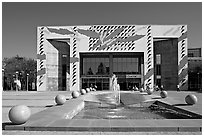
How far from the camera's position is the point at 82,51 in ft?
163

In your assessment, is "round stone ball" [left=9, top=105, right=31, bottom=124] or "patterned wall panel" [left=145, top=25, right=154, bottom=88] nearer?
"round stone ball" [left=9, top=105, right=31, bottom=124]

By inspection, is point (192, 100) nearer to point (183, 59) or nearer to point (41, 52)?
point (183, 59)

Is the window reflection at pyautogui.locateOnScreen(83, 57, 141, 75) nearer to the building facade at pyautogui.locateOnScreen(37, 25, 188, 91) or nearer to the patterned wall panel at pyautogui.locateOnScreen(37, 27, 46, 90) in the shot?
the building facade at pyautogui.locateOnScreen(37, 25, 188, 91)

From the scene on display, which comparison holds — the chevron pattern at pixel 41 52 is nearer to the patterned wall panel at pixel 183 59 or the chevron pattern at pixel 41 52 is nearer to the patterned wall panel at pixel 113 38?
the patterned wall panel at pixel 113 38

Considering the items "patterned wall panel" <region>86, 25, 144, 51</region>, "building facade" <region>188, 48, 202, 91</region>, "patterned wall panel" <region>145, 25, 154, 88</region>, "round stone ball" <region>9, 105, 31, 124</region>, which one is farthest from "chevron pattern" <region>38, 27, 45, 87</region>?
"round stone ball" <region>9, 105, 31, 124</region>

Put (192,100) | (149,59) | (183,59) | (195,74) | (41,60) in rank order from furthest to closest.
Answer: (195,74), (41,60), (149,59), (183,59), (192,100)

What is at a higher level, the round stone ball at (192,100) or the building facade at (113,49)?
the building facade at (113,49)

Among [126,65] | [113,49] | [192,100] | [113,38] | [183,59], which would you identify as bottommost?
[192,100]

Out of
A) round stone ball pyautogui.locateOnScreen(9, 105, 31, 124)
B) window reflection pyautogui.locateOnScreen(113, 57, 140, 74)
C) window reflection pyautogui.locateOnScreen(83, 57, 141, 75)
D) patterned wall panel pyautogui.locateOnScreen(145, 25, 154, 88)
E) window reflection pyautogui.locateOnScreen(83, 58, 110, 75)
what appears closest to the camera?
round stone ball pyautogui.locateOnScreen(9, 105, 31, 124)

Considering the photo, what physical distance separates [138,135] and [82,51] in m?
43.7

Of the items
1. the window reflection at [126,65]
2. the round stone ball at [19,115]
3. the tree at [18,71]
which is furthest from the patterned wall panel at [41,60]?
the round stone ball at [19,115]

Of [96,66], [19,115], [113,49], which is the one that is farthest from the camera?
[96,66]

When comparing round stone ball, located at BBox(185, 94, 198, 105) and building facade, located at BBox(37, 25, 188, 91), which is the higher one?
building facade, located at BBox(37, 25, 188, 91)

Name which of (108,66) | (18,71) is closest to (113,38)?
(108,66)
